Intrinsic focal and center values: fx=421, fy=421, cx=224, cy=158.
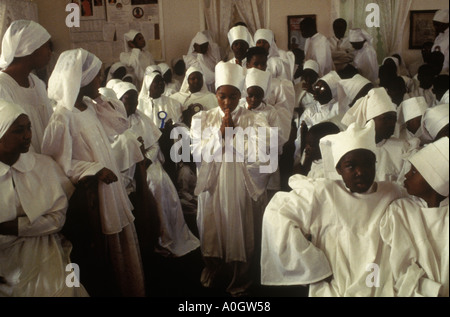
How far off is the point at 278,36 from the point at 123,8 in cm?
89

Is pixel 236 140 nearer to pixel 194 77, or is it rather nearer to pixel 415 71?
pixel 415 71

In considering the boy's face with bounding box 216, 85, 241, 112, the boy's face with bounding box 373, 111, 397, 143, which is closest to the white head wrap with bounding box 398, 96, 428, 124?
the boy's face with bounding box 373, 111, 397, 143

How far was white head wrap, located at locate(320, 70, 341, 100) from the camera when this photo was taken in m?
2.59

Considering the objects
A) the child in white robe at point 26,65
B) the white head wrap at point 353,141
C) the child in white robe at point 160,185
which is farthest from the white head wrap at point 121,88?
the white head wrap at point 353,141

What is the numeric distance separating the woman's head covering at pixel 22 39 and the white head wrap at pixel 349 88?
1646 millimetres

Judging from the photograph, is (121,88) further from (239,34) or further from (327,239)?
(327,239)

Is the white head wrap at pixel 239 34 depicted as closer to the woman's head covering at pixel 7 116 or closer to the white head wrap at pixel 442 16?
the white head wrap at pixel 442 16

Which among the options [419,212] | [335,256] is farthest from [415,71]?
[335,256]

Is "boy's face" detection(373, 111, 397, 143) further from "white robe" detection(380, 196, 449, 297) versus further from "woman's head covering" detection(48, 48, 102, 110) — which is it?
"woman's head covering" detection(48, 48, 102, 110)

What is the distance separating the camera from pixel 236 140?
2.17 metres

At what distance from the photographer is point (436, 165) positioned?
1.18 meters

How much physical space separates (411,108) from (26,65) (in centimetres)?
182

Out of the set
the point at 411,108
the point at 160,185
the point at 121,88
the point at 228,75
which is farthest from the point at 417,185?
the point at 121,88

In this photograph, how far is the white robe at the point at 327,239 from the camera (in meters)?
1.36
